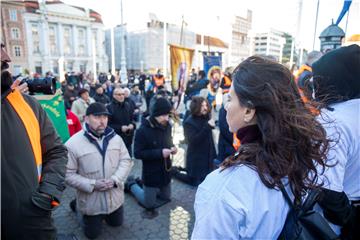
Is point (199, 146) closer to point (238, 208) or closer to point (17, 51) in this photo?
point (238, 208)

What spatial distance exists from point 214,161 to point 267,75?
11.2 feet

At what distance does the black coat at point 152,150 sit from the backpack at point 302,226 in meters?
2.86

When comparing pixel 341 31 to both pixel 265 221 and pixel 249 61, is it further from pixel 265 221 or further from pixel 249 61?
pixel 265 221

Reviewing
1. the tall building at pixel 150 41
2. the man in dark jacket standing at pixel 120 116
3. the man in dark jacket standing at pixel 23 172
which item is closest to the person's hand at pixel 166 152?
the man in dark jacket standing at pixel 120 116

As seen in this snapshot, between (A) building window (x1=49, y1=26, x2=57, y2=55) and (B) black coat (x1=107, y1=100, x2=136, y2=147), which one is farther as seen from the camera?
(A) building window (x1=49, y1=26, x2=57, y2=55)

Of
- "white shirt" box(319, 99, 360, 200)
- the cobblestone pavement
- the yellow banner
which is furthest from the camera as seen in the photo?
the yellow banner

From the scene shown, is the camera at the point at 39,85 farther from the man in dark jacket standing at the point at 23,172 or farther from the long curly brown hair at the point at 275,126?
the long curly brown hair at the point at 275,126

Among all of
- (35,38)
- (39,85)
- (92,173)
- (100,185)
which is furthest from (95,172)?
(35,38)

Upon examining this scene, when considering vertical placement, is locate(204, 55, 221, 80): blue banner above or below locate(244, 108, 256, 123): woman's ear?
above

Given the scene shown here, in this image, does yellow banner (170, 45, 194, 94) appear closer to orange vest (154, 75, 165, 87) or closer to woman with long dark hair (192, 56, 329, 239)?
orange vest (154, 75, 165, 87)

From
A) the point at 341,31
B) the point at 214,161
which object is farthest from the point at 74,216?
the point at 341,31

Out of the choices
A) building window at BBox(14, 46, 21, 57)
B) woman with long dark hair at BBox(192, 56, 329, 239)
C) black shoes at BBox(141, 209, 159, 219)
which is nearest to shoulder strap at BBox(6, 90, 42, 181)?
woman with long dark hair at BBox(192, 56, 329, 239)

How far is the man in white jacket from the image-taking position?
131 inches

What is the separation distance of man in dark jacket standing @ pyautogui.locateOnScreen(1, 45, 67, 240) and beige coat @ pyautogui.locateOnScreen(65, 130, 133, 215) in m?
1.38
